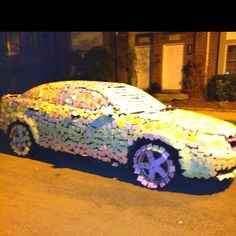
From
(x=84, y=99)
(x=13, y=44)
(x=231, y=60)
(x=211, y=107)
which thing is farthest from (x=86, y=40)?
(x=84, y=99)

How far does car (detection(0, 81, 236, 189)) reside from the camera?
484 cm

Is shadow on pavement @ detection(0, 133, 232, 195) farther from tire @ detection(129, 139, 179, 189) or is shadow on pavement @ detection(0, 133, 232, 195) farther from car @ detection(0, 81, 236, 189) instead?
car @ detection(0, 81, 236, 189)

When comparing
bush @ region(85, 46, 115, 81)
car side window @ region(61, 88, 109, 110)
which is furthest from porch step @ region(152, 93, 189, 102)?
car side window @ region(61, 88, 109, 110)

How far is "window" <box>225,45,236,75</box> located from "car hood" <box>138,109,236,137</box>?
971 centimetres

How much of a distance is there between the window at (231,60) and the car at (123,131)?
30.6ft

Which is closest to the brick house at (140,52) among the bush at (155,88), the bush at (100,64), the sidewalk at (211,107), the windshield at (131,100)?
the bush at (155,88)

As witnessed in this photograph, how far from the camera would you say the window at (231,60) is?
1423 cm

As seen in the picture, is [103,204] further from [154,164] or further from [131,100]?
[131,100]

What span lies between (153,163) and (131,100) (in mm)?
1316

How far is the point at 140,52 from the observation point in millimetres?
16719

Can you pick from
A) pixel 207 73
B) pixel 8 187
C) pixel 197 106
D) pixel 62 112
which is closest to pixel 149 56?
pixel 207 73

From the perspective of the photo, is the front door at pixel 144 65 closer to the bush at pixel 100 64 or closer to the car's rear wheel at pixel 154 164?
the bush at pixel 100 64
